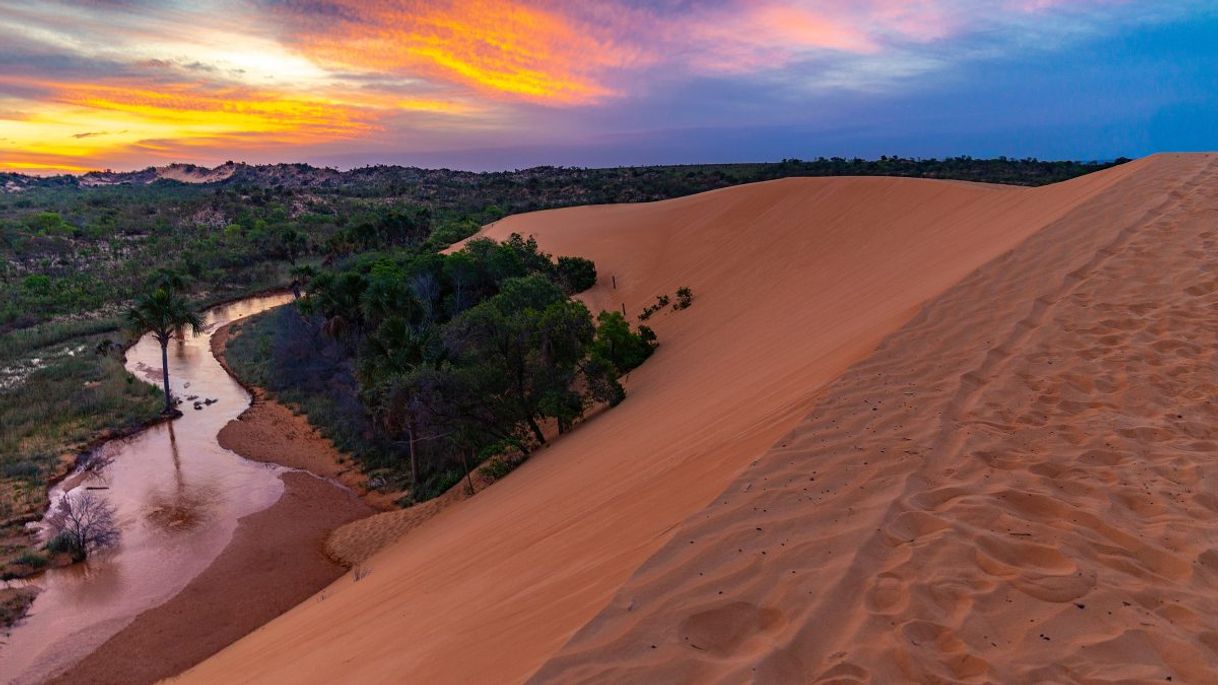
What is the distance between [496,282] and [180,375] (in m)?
13.7

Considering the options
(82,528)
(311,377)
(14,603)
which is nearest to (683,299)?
(311,377)

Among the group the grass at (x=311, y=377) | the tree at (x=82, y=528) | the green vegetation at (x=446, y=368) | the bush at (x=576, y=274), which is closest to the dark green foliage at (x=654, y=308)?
the green vegetation at (x=446, y=368)

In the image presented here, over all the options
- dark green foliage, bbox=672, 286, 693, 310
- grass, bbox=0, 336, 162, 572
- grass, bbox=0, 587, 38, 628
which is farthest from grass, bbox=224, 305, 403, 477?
dark green foliage, bbox=672, 286, 693, 310

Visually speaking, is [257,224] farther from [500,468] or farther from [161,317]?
[500,468]

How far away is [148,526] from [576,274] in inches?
722

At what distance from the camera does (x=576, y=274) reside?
28969 mm

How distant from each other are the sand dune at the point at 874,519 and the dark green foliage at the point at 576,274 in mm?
18223

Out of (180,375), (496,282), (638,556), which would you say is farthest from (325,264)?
(638,556)

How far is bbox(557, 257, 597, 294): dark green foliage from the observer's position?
2866cm

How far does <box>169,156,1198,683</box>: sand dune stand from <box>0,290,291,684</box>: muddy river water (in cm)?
501

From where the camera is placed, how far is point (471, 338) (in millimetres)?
13711

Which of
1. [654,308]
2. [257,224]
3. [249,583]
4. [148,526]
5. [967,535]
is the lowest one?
[148,526]

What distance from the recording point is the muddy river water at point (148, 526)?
1059cm

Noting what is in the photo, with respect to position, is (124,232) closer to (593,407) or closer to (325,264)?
(325,264)
